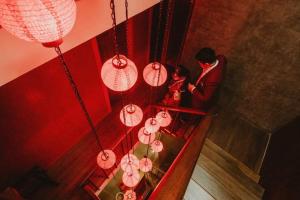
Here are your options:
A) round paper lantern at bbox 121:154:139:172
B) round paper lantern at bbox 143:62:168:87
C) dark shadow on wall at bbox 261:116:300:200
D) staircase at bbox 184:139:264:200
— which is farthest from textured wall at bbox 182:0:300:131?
round paper lantern at bbox 121:154:139:172

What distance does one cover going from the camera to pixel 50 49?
289 centimetres

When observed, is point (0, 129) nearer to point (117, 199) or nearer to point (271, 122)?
point (117, 199)

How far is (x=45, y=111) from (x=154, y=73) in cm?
269

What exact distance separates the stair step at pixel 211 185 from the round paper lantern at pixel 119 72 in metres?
3.17


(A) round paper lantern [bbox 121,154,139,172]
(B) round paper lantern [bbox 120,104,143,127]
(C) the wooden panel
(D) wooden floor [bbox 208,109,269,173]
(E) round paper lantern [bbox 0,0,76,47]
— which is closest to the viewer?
(E) round paper lantern [bbox 0,0,76,47]

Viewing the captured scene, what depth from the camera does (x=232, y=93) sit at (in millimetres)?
5852

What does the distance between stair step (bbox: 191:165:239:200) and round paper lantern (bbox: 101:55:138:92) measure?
317 cm

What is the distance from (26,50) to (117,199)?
18.3ft

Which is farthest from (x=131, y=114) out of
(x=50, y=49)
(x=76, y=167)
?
(x=76, y=167)

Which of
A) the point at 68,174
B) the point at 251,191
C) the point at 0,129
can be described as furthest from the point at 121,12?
the point at 251,191

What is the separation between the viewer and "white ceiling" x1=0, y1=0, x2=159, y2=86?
8.25ft

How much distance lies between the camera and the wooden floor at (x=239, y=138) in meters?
5.19

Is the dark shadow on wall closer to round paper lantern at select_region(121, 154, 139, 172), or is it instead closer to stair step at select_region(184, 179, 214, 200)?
stair step at select_region(184, 179, 214, 200)

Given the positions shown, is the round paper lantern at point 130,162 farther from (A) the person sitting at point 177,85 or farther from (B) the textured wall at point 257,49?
(B) the textured wall at point 257,49
